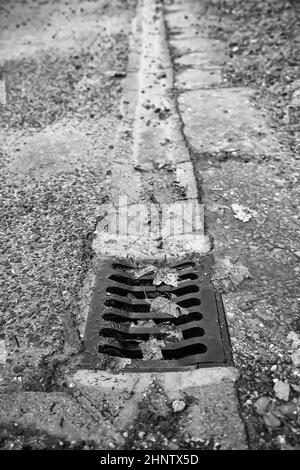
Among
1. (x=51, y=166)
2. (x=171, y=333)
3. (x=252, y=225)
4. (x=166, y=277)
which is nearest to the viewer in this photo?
(x=171, y=333)

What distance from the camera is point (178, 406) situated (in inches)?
63.9

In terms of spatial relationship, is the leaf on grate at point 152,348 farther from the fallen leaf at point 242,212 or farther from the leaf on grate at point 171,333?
the fallen leaf at point 242,212

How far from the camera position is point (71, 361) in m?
1.79

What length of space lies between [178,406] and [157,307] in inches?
20.1

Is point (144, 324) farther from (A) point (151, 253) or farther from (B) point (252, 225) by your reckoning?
(B) point (252, 225)

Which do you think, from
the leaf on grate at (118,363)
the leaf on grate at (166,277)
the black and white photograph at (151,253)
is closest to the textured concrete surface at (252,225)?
the black and white photograph at (151,253)

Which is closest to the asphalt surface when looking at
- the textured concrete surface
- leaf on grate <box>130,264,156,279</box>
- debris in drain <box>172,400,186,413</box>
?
leaf on grate <box>130,264,156,279</box>

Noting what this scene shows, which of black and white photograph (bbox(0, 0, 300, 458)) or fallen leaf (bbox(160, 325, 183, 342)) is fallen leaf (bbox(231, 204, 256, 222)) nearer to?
black and white photograph (bbox(0, 0, 300, 458))

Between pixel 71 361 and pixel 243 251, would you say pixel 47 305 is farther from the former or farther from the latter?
pixel 243 251

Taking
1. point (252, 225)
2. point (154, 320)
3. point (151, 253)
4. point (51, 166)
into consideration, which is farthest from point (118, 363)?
point (51, 166)

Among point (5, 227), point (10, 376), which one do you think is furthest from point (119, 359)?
point (5, 227)

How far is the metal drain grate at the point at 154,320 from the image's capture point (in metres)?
1.80
